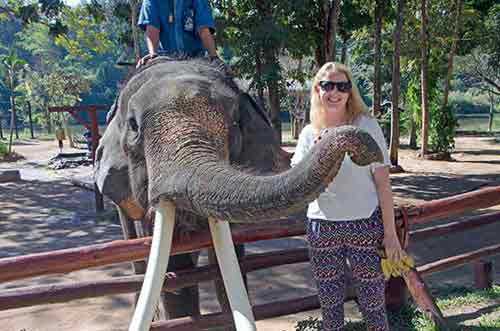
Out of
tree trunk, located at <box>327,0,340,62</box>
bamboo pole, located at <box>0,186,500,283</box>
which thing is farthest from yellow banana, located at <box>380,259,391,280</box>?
tree trunk, located at <box>327,0,340,62</box>

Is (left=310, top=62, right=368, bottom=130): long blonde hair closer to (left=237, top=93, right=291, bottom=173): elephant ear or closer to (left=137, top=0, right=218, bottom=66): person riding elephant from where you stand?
(left=237, top=93, right=291, bottom=173): elephant ear

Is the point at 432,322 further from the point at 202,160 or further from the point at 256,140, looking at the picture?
the point at 202,160

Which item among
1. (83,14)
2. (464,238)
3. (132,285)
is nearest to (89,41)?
(83,14)

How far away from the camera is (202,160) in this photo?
1.86 m

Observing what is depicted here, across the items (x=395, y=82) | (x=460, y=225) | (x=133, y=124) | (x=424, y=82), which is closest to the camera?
(x=133, y=124)

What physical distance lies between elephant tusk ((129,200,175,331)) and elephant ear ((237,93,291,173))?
1.99 feet

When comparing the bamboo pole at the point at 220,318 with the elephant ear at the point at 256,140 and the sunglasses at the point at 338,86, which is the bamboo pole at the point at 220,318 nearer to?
the elephant ear at the point at 256,140

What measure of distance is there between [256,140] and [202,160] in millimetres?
789

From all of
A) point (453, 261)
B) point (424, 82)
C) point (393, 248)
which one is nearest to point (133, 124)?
point (393, 248)

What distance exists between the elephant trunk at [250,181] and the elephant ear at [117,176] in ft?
1.68

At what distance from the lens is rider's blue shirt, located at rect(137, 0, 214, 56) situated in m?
2.98

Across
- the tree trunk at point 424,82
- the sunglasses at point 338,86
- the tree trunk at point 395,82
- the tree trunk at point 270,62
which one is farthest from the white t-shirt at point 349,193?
the tree trunk at point 424,82

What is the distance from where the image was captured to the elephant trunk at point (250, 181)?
1.37 m

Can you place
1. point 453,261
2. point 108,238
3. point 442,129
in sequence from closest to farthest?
point 453,261, point 108,238, point 442,129
